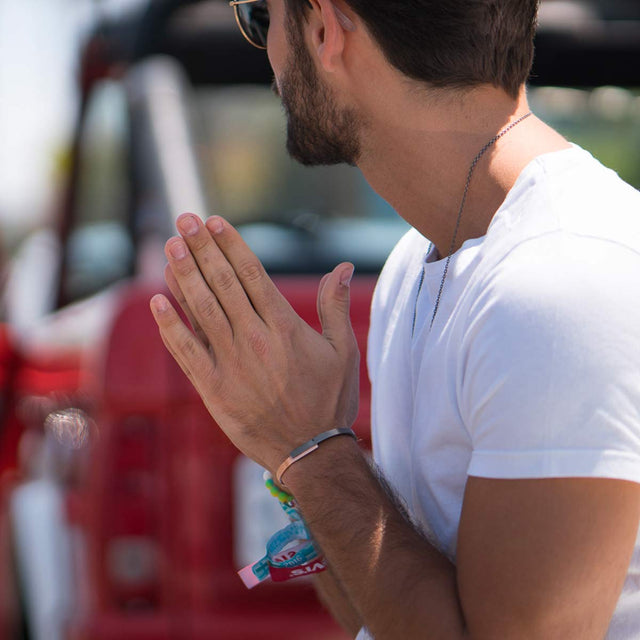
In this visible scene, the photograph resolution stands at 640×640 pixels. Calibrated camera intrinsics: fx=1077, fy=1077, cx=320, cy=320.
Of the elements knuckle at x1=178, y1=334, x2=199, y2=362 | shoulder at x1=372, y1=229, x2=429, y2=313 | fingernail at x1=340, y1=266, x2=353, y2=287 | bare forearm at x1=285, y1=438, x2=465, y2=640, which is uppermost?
fingernail at x1=340, y1=266, x2=353, y2=287

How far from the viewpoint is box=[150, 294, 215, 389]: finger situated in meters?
1.59

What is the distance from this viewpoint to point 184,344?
1601 mm

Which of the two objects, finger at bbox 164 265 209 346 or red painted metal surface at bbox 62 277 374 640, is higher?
finger at bbox 164 265 209 346

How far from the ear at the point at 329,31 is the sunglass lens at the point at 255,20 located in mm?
160

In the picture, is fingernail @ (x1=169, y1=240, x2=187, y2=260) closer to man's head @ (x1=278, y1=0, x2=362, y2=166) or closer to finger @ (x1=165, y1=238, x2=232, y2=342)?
finger @ (x1=165, y1=238, x2=232, y2=342)

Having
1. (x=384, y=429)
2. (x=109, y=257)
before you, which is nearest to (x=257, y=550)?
(x=384, y=429)

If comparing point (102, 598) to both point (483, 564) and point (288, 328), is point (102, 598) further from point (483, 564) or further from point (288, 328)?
point (483, 564)

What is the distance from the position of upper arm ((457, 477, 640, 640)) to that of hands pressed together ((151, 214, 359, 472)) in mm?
332

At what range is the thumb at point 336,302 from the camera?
5.52 feet

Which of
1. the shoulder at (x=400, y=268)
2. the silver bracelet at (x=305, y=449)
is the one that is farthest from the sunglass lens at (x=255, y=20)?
the silver bracelet at (x=305, y=449)

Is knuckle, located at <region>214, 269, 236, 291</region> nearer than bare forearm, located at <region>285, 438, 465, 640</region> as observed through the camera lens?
No

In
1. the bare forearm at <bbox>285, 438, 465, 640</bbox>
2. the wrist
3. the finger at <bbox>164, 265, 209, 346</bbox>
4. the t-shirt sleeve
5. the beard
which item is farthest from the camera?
the beard

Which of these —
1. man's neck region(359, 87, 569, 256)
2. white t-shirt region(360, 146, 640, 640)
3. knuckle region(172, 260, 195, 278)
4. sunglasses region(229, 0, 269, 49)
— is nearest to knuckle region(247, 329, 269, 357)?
knuckle region(172, 260, 195, 278)

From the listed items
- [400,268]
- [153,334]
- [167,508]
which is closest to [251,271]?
[400,268]
